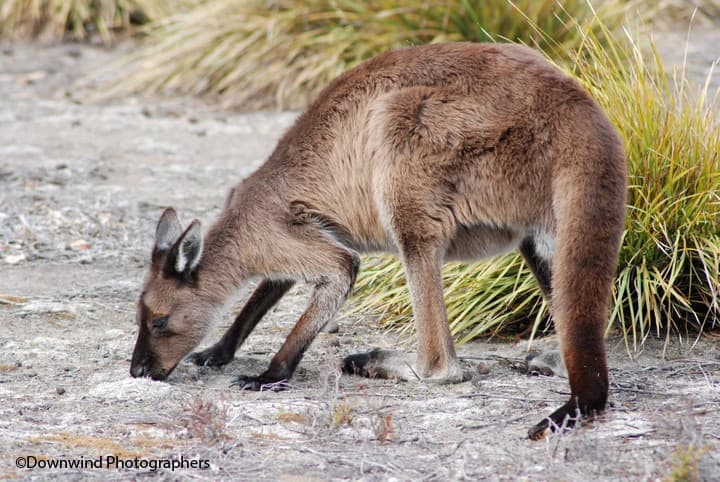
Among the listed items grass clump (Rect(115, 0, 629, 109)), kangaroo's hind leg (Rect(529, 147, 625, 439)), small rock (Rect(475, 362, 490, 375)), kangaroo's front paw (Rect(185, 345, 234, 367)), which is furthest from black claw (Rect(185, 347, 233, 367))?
grass clump (Rect(115, 0, 629, 109))

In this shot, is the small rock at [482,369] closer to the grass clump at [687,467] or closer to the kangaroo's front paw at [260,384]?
the kangaroo's front paw at [260,384]

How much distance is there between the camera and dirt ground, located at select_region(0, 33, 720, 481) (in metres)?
3.47

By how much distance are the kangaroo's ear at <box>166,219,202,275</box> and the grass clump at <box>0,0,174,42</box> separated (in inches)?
321

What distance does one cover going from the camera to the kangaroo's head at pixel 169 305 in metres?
4.58

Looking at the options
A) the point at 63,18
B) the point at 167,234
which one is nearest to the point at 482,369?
the point at 167,234

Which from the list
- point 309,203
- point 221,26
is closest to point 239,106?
point 221,26

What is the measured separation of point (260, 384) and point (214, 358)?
52 centimetres

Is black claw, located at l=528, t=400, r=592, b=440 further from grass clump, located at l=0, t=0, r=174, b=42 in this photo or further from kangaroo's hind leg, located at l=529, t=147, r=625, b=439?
grass clump, located at l=0, t=0, r=174, b=42

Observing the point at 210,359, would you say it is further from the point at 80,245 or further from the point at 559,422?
the point at 80,245

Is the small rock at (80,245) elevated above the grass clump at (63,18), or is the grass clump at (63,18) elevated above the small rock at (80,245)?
the grass clump at (63,18)

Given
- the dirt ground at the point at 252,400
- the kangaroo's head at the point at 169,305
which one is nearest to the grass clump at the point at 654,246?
the dirt ground at the point at 252,400

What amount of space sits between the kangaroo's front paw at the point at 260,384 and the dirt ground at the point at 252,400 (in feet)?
0.18

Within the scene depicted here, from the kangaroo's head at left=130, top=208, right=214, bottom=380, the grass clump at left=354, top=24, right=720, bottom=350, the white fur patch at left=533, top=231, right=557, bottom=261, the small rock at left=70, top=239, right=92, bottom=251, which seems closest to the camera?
the white fur patch at left=533, top=231, right=557, bottom=261

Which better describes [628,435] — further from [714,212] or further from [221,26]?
[221,26]
